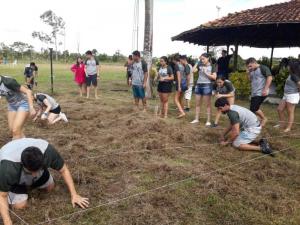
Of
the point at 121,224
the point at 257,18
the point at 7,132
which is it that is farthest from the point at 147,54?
the point at 121,224

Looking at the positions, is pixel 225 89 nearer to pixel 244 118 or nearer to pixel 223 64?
pixel 244 118

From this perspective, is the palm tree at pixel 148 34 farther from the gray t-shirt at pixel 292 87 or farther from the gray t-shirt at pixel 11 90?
the gray t-shirt at pixel 11 90

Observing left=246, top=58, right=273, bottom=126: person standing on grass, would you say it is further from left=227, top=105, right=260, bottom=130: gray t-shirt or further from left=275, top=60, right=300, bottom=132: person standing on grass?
Answer: left=227, top=105, right=260, bottom=130: gray t-shirt

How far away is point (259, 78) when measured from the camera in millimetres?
7070

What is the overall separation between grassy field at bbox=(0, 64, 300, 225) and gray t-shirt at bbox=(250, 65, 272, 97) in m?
0.82

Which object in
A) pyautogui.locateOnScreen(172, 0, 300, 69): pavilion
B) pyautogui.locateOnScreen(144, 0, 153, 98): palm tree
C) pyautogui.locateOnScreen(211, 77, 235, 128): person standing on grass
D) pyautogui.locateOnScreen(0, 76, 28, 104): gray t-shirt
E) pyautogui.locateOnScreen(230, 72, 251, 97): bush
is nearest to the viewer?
pyautogui.locateOnScreen(0, 76, 28, 104): gray t-shirt

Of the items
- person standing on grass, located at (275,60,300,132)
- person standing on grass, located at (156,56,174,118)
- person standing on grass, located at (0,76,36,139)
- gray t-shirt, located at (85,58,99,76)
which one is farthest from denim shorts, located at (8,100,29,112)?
gray t-shirt, located at (85,58,99,76)

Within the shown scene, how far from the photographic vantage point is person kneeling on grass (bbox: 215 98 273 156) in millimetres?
5754

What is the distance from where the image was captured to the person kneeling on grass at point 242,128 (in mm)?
5754

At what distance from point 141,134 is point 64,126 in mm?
1794

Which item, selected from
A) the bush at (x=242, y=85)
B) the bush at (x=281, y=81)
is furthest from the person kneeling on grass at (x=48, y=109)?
the bush at (x=281, y=81)

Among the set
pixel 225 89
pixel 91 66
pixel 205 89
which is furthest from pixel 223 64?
pixel 225 89

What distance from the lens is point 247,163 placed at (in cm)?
527

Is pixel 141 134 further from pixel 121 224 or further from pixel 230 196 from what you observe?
pixel 121 224
